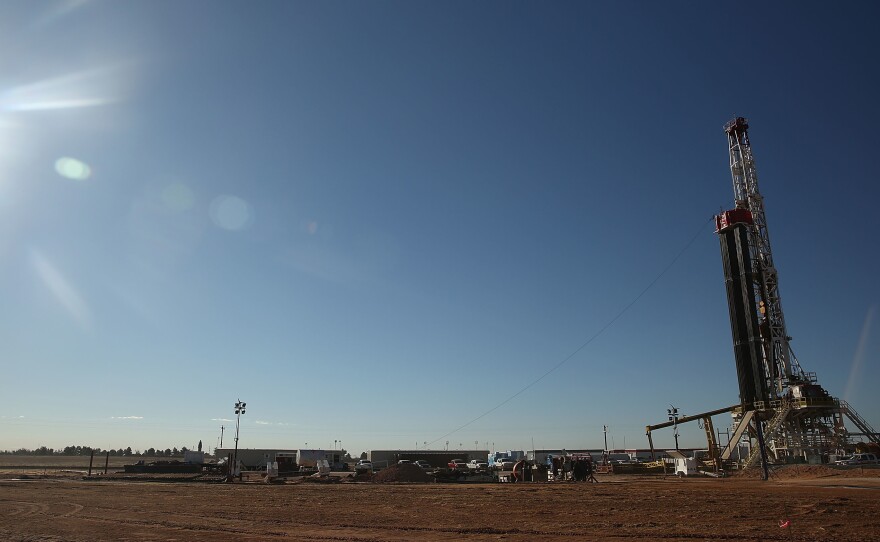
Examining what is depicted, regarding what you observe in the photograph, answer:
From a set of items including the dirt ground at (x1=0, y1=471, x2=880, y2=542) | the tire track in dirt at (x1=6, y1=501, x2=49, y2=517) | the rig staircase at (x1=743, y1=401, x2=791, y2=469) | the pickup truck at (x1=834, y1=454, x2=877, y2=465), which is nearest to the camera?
the dirt ground at (x1=0, y1=471, x2=880, y2=542)

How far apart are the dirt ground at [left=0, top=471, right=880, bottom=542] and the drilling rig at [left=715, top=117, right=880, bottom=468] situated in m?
27.3

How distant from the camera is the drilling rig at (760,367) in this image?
5572cm

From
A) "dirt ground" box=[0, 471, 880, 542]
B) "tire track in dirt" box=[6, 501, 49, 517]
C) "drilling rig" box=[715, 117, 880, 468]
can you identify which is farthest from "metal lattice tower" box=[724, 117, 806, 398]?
"tire track in dirt" box=[6, 501, 49, 517]

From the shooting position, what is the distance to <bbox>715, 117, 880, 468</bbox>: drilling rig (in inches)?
2195

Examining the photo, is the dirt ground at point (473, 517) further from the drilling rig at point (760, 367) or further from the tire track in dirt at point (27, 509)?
the drilling rig at point (760, 367)

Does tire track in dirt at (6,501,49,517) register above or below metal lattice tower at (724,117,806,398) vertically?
below

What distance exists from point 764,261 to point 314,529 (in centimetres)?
6108

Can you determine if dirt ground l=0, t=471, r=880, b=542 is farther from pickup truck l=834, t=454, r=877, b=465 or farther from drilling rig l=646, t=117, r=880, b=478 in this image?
drilling rig l=646, t=117, r=880, b=478

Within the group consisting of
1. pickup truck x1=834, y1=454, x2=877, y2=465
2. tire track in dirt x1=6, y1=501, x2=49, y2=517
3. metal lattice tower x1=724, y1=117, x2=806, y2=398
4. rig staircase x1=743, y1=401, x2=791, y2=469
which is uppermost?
metal lattice tower x1=724, y1=117, x2=806, y2=398

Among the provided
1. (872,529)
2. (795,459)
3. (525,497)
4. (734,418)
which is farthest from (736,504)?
(734,418)

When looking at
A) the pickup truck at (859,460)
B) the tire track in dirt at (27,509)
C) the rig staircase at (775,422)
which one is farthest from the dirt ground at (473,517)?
the rig staircase at (775,422)

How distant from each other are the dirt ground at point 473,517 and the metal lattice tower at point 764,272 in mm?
32687

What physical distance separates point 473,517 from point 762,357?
173 feet

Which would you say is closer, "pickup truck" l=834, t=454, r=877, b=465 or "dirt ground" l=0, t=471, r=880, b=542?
"dirt ground" l=0, t=471, r=880, b=542
